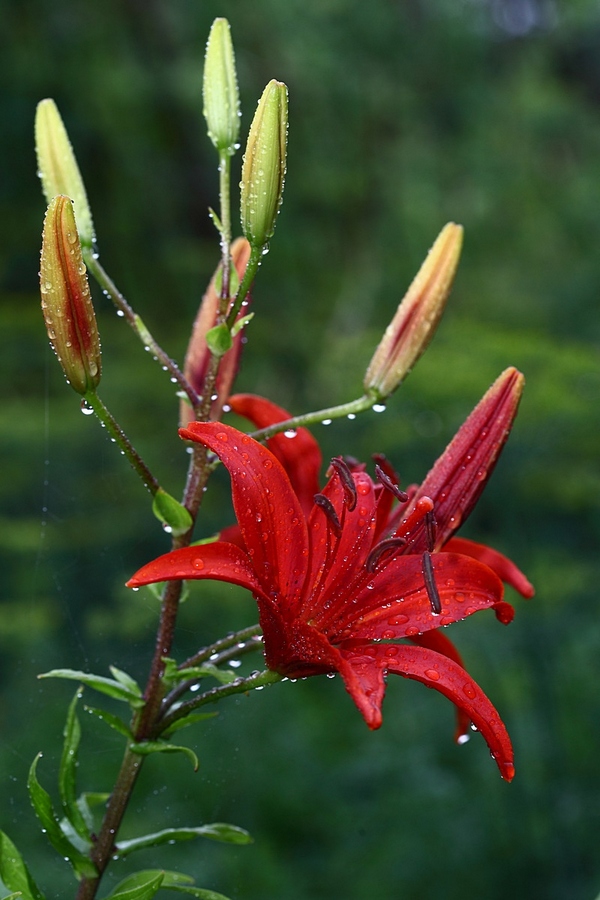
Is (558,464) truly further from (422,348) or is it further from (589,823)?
(422,348)

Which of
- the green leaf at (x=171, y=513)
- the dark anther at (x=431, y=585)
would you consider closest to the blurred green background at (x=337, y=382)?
the green leaf at (x=171, y=513)

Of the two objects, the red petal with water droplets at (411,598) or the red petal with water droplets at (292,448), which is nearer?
the red petal with water droplets at (411,598)

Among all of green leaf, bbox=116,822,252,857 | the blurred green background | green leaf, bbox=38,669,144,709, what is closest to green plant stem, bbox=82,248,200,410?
green leaf, bbox=38,669,144,709

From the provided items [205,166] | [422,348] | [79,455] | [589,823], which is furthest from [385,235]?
[422,348]

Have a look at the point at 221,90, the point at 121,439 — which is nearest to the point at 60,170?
the point at 221,90

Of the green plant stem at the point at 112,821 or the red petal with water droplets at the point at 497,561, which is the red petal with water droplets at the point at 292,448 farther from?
the green plant stem at the point at 112,821

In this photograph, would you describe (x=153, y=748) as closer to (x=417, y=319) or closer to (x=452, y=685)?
(x=452, y=685)
